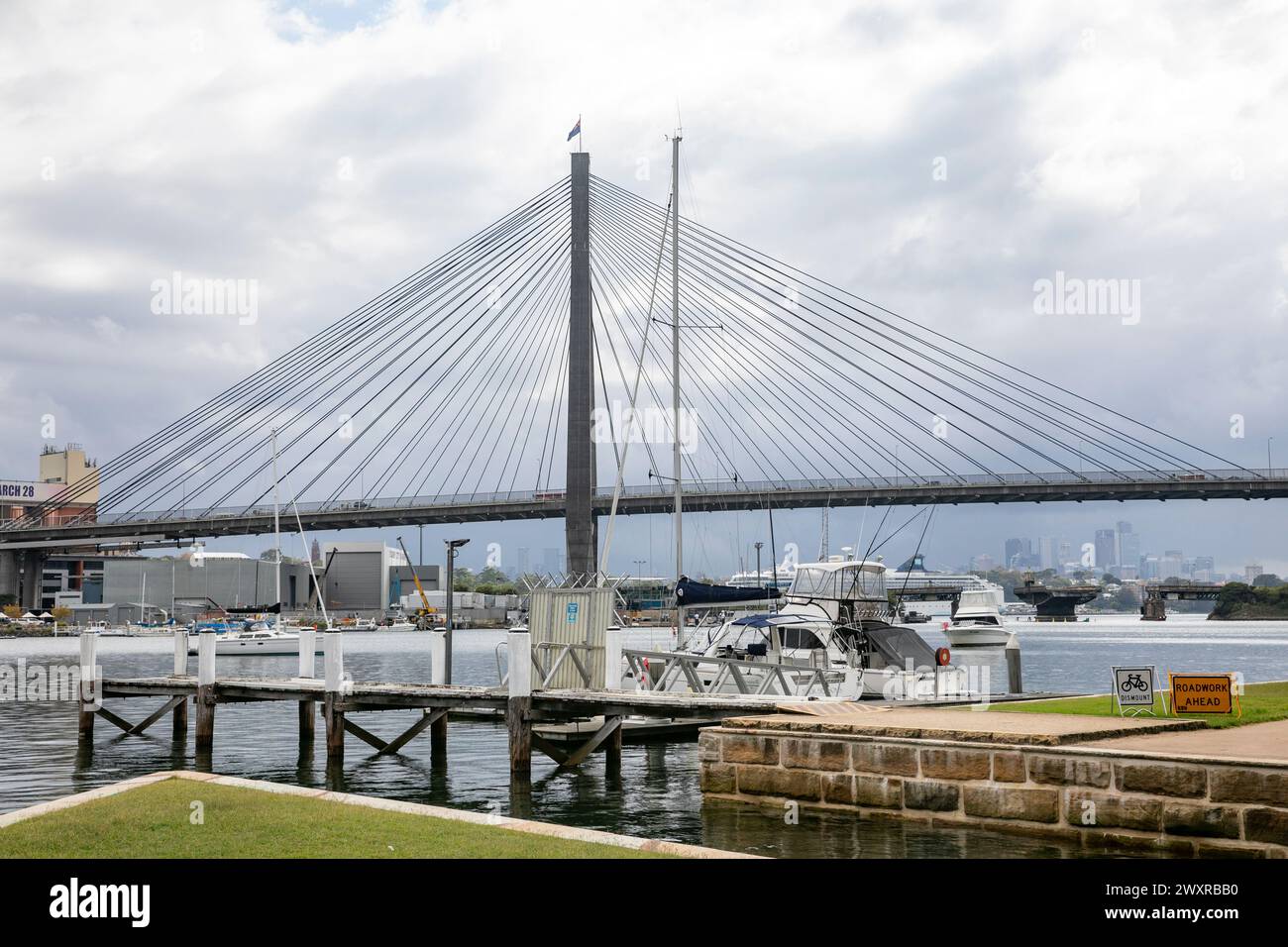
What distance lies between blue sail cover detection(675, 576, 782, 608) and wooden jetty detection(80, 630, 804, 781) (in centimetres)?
689

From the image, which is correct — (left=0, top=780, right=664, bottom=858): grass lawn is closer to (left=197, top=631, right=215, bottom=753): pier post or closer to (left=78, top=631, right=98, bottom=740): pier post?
(left=197, top=631, right=215, bottom=753): pier post

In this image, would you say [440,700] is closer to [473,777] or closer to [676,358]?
[473,777]

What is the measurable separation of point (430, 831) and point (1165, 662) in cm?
6683

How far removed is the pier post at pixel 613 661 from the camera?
2181 cm

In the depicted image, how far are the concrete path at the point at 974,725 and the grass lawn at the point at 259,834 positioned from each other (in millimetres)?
5681

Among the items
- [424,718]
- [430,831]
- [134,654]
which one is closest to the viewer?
[430,831]

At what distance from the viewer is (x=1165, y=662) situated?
68875 millimetres

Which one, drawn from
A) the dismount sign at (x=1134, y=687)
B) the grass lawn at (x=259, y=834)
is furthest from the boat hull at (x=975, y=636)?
the grass lawn at (x=259, y=834)

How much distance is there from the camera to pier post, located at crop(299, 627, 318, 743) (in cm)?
2647

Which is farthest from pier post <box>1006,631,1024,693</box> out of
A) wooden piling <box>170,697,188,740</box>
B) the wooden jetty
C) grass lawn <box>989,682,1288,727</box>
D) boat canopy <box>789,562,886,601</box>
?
wooden piling <box>170,697,188,740</box>

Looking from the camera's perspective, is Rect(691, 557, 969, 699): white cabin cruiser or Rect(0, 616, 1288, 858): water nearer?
Rect(0, 616, 1288, 858): water

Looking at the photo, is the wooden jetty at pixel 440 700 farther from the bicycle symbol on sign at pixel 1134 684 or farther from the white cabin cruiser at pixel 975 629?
the white cabin cruiser at pixel 975 629
